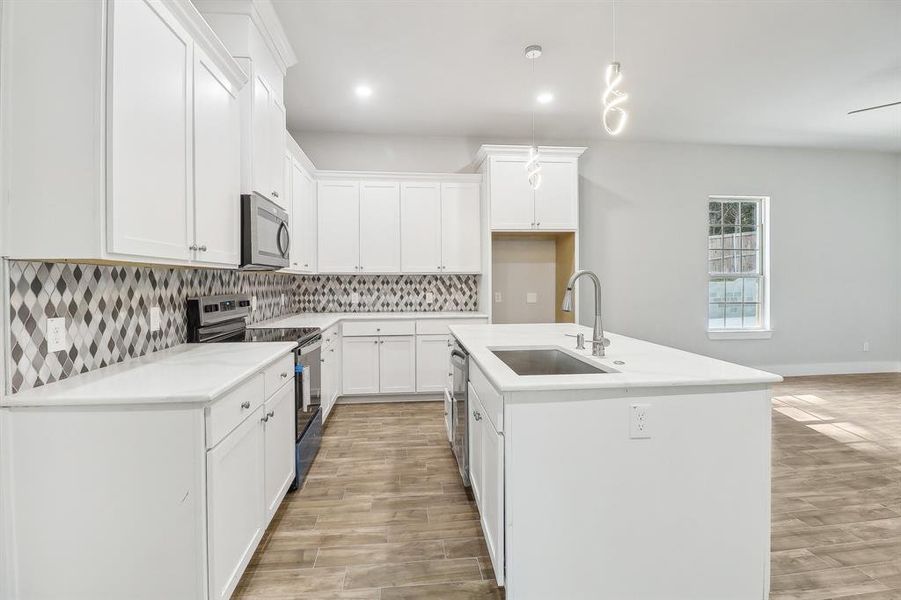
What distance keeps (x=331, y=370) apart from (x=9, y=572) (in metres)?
2.50

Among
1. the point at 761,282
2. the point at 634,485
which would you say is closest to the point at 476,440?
the point at 634,485

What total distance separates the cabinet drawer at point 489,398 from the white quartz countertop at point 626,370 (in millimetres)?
82

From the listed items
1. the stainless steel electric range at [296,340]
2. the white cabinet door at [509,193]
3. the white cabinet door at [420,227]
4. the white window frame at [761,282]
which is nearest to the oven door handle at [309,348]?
the stainless steel electric range at [296,340]

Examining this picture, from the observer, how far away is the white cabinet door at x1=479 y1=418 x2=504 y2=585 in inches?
58.2

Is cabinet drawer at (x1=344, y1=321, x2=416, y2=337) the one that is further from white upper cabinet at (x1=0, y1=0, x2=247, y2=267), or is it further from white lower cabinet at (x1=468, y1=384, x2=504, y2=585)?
white upper cabinet at (x1=0, y1=0, x2=247, y2=267)

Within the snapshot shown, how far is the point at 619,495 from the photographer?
1454 millimetres

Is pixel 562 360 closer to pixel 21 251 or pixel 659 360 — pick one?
pixel 659 360

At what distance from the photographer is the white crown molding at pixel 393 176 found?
4.38 metres

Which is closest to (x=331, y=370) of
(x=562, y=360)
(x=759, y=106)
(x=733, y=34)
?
(x=562, y=360)

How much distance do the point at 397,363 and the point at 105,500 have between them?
3016 mm

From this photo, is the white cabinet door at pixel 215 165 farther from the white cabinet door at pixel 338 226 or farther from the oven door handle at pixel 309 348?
the white cabinet door at pixel 338 226

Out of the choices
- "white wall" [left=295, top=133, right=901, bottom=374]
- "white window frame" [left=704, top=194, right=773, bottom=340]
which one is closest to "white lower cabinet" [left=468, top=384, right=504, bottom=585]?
"white wall" [left=295, top=133, right=901, bottom=374]

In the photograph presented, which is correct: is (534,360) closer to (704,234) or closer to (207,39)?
(207,39)

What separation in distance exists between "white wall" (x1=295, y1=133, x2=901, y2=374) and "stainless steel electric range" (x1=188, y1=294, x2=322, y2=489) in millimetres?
2449
